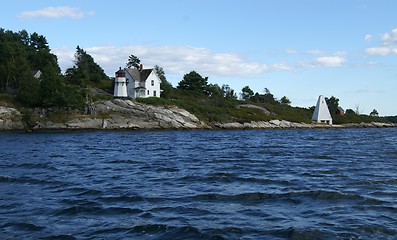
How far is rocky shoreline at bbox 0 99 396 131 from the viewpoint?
83.8m

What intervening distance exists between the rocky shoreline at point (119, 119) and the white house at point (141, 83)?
15905 millimetres

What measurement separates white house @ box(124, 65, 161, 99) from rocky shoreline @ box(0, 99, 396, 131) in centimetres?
1590

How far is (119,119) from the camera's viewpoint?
8825 centimetres

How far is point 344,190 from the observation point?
19578mm

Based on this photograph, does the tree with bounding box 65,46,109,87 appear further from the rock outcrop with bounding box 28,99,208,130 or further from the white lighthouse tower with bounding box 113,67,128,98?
the rock outcrop with bounding box 28,99,208,130

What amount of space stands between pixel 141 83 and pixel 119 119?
87.6ft

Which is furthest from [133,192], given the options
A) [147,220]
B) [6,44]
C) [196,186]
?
[6,44]

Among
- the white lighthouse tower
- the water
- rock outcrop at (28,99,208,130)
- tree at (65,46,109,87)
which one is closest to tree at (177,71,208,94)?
tree at (65,46,109,87)

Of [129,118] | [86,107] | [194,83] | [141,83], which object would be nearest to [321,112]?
[194,83]

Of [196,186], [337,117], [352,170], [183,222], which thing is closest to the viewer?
[183,222]

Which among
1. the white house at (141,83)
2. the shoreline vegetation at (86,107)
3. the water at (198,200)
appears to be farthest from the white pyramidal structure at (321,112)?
the water at (198,200)

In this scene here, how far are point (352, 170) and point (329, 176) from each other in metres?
3.22

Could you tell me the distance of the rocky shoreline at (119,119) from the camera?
83750mm

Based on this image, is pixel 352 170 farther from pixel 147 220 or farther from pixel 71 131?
pixel 71 131
